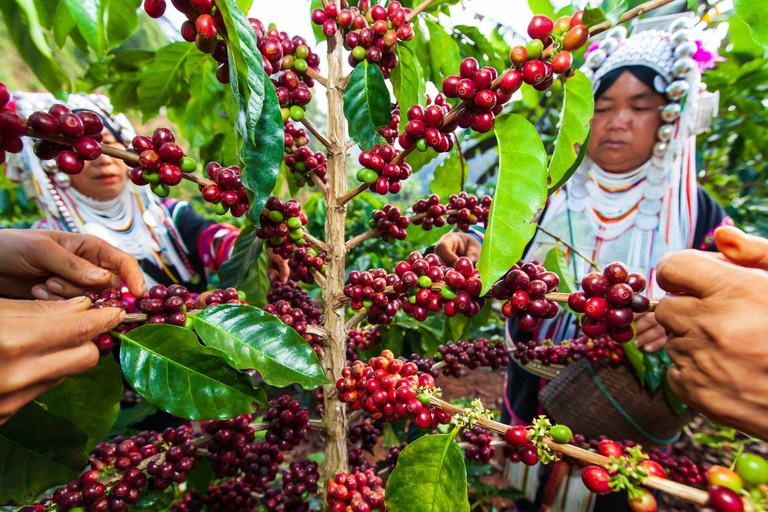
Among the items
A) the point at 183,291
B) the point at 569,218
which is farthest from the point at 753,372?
the point at 569,218

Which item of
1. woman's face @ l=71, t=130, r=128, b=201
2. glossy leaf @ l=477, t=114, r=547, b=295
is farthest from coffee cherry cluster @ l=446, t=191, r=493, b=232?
woman's face @ l=71, t=130, r=128, b=201

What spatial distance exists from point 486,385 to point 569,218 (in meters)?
2.33

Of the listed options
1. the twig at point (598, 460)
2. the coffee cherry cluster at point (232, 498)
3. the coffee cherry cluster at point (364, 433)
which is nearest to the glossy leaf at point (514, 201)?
the twig at point (598, 460)

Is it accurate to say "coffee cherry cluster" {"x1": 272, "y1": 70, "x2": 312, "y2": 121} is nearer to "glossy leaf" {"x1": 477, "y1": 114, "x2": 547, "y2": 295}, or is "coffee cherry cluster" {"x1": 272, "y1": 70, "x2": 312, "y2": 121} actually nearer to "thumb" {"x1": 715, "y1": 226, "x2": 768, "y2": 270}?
"glossy leaf" {"x1": 477, "y1": 114, "x2": 547, "y2": 295}

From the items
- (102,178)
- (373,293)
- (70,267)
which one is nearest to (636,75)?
(373,293)

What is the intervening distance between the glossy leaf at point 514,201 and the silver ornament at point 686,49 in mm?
1629

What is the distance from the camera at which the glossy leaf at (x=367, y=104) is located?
75cm

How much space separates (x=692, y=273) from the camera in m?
0.49

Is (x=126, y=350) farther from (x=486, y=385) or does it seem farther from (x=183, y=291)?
(x=486, y=385)

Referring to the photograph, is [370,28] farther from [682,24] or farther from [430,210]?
[682,24]

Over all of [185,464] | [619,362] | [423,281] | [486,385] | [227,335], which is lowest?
[486,385]

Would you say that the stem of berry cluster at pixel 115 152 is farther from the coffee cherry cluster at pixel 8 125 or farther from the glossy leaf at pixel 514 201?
the glossy leaf at pixel 514 201

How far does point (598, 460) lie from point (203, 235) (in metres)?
2.08

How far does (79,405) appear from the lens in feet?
2.44
